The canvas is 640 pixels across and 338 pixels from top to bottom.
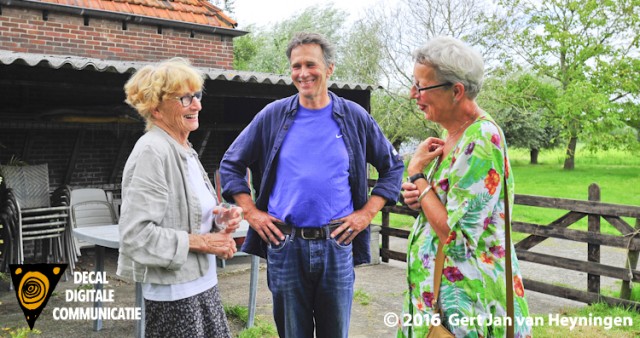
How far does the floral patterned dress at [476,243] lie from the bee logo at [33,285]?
3443 millimetres

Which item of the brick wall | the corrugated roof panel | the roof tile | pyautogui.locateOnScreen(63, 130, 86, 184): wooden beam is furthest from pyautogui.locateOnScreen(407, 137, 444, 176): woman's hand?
the roof tile

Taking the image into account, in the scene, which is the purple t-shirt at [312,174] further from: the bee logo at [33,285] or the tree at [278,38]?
the tree at [278,38]

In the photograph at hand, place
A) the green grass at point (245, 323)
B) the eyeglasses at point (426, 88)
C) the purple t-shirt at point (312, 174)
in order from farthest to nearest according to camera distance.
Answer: the green grass at point (245, 323), the purple t-shirt at point (312, 174), the eyeglasses at point (426, 88)

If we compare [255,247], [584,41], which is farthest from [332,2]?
[255,247]

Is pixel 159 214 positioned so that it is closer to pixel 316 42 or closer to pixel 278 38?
pixel 316 42

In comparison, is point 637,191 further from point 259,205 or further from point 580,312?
point 259,205

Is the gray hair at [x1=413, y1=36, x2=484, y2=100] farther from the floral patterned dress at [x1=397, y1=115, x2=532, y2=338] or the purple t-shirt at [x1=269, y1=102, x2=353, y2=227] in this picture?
the purple t-shirt at [x1=269, y1=102, x2=353, y2=227]

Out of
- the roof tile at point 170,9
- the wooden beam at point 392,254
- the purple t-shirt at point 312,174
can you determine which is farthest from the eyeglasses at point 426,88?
the roof tile at point 170,9

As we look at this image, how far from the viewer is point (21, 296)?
4793 millimetres

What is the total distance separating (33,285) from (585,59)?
30.2m

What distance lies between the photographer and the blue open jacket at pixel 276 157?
316cm

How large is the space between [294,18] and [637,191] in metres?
21.8

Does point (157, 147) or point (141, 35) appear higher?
point (141, 35)

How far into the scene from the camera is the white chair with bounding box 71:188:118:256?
28.2ft
